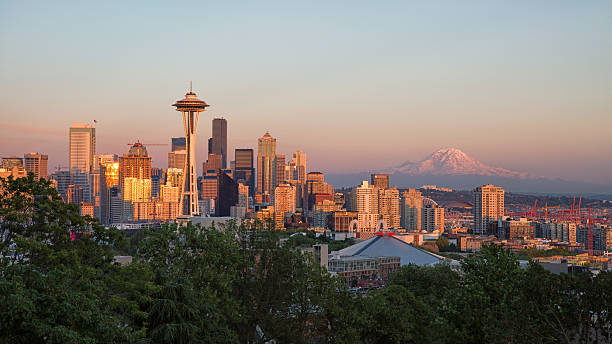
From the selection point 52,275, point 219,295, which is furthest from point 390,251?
→ point 52,275

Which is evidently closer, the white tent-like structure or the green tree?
the green tree

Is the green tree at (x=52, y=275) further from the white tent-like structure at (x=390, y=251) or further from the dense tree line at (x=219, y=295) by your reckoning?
the white tent-like structure at (x=390, y=251)

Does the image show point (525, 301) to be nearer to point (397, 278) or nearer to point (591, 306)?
point (591, 306)

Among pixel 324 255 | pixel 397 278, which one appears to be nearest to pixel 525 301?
pixel 397 278

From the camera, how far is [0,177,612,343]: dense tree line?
15156 millimetres

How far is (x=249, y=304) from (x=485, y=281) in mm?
7737

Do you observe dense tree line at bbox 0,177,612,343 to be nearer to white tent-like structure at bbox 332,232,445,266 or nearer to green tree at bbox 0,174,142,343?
green tree at bbox 0,174,142,343

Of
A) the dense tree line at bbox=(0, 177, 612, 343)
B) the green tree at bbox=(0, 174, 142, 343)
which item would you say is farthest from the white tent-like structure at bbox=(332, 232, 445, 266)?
the green tree at bbox=(0, 174, 142, 343)

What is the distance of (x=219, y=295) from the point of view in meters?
22.5

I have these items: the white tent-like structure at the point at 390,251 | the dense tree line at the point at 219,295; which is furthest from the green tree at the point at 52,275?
the white tent-like structure at the point at 390,251

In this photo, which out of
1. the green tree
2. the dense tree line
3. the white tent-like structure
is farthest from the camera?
the white tent-like structure

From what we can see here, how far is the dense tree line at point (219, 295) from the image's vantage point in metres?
15.2

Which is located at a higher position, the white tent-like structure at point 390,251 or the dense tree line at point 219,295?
the dense tree line at point 219,295

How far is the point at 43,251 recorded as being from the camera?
56.9 feet
